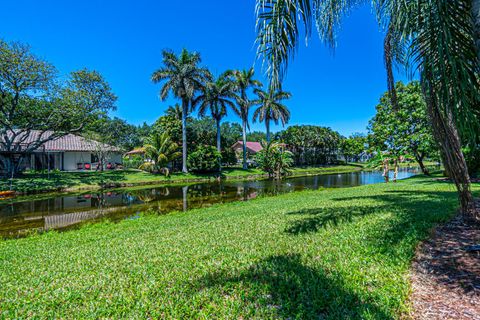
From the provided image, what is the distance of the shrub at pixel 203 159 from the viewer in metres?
28.6

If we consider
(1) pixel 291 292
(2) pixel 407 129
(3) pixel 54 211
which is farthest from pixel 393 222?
(2) pixel 407 129

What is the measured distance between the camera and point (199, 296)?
2.79 meters

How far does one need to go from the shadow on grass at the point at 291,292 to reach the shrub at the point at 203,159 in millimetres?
25525

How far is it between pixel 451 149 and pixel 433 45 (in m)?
2.62

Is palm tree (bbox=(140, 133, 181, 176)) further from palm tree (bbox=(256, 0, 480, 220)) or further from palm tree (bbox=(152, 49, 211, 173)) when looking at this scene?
palm tree (bbox=(256, 0, 480, 220))

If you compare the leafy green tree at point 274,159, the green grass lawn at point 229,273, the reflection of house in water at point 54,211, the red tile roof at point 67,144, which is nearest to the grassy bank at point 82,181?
the reflection of house in water at point 54,211

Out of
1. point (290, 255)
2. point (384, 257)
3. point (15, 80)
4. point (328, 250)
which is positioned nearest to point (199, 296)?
point (290, 255)

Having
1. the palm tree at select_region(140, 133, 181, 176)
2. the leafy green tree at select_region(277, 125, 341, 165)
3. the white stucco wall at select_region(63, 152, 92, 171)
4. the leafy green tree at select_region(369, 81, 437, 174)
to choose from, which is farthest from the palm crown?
the leafy green tree at select_region(277, 125, 341, 165)

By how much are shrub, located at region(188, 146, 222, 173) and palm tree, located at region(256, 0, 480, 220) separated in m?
24.9

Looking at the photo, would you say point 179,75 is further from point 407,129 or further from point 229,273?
point 229,273

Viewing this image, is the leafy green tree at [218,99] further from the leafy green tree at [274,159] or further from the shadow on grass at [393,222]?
the shadow on grass at [393,222]

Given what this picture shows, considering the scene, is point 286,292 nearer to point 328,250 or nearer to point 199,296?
point 199,296

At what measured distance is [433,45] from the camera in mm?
2861

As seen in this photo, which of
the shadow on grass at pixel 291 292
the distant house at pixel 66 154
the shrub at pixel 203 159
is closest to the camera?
the shadow on grass at pixel 291 292
